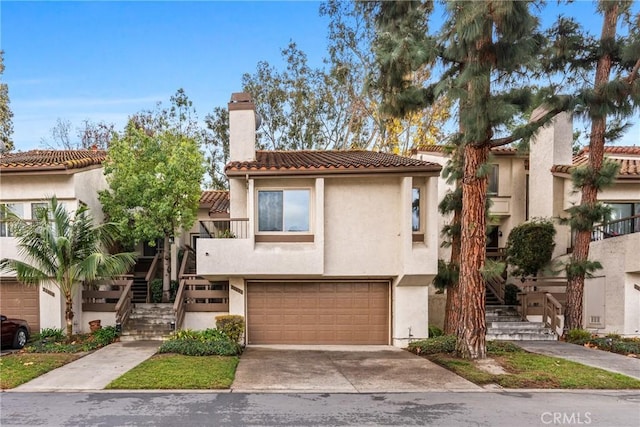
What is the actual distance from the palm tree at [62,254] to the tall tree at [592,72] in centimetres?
1387

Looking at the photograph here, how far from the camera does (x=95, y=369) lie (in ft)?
29.4

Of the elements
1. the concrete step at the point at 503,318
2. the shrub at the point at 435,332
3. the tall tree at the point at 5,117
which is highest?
the tall tree at the point at 5,117

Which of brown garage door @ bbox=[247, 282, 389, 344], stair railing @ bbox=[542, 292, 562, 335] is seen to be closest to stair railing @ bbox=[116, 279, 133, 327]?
brown garage door @ bbox=[247, 282, 389, 344]

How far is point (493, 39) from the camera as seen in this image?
9047 mm

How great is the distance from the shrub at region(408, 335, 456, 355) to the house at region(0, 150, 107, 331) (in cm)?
1066

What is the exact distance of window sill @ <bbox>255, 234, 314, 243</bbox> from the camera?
40.2 feet

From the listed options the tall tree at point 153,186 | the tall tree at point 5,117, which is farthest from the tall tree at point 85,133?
the tall tree at point 153,186

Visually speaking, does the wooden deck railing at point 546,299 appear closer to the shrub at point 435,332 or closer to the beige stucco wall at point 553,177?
the beige stucco wall at point 553,177

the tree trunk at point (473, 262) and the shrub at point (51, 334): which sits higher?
the tree trunk at point (473, 262)

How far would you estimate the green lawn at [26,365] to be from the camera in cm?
794

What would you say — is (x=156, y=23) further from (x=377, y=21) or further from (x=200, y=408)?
(x=200, y=408)

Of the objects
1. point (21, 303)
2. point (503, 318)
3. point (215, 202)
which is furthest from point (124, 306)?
point (503, 318)

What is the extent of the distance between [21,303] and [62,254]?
3758 millimetres

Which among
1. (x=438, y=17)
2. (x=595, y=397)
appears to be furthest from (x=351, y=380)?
(x=438, y=17)
